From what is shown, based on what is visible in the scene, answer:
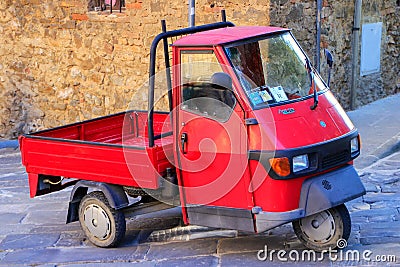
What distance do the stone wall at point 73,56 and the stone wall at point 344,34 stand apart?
862 millimetres

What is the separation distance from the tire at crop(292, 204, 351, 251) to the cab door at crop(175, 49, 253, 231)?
1.59 feet

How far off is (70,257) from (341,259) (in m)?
2.19

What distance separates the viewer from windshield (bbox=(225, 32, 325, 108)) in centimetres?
568

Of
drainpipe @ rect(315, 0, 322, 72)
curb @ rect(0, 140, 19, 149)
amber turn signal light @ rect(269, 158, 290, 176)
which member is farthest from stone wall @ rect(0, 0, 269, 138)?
amber turn signal light @ rect(269, 158, 290, 176)

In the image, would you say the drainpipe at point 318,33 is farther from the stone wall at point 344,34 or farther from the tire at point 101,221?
the tire at point 101,221

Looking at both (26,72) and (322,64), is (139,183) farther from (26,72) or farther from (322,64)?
(26,72)

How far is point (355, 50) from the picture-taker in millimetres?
11758

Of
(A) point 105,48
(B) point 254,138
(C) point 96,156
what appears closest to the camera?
(B) point 254,138

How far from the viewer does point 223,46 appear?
5660 millimetres

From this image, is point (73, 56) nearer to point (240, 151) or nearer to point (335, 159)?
point (240, 151)

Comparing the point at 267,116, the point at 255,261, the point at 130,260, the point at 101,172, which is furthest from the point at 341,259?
the point at 101,172

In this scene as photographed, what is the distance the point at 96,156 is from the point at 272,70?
1.60 meters

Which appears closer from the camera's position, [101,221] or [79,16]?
[101,221]

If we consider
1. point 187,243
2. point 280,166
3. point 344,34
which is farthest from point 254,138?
point 344,34
